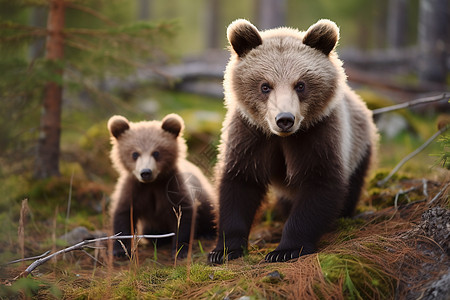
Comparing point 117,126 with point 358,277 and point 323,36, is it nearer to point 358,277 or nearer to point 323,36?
point 323,36

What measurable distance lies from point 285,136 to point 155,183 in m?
1.76

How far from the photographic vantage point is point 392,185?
209 inches

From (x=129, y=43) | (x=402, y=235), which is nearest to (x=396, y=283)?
(x=402, y=235)

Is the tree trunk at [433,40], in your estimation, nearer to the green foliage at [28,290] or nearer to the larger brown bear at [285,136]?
the larger brown bear at [285,136]

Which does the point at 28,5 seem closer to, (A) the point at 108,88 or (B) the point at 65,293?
(B) the point at 65,293

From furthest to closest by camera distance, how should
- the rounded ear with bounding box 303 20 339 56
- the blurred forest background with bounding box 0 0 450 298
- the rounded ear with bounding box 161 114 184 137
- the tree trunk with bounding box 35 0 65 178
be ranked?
1. the tree trunk with bounding box 35 0 65 178
2. the blurred forest background with bounding box 0 0 450 298
3. the rounded ear with bounding box 161 114 184 137
4. the rounded ear with bounding box 303 20 339 56

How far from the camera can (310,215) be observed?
3.63m

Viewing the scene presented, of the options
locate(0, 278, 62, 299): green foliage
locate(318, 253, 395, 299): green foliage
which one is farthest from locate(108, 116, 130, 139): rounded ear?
locate(318, 253, 395, 299): green foliage

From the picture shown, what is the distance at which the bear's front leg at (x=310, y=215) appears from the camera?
357 centimetres

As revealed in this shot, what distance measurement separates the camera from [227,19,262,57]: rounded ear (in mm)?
3598

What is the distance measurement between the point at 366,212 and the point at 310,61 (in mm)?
1859

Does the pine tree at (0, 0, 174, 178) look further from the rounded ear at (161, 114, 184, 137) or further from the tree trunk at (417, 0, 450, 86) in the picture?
the tree trunk at (417, 0, 450, 86)

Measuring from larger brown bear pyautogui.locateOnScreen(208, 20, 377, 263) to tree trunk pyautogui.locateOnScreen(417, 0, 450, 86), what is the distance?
1098 cm

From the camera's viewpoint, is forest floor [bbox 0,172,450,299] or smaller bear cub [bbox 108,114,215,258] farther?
smaller bear cub [bbox 108,114,215,258]
